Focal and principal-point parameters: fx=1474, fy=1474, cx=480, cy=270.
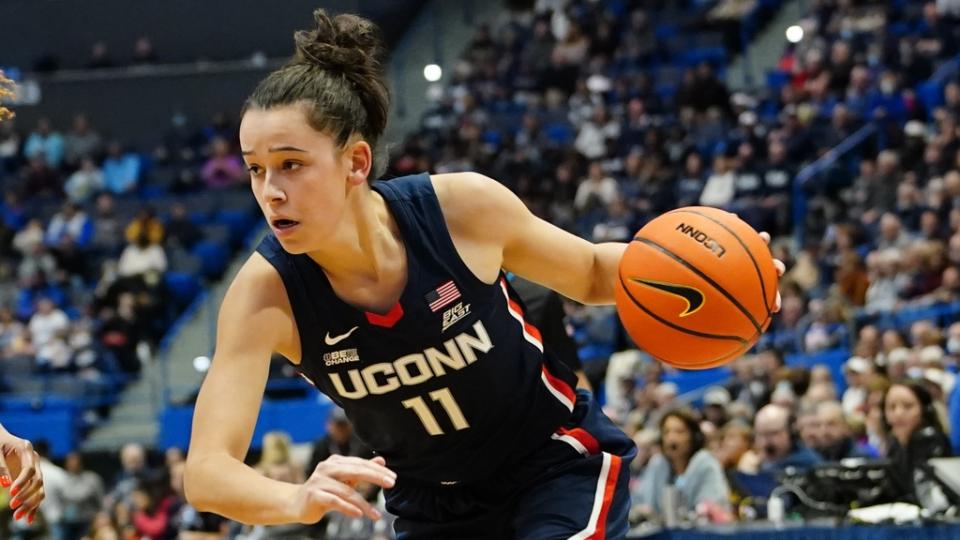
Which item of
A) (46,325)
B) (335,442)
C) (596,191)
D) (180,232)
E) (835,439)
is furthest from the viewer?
(180,232)

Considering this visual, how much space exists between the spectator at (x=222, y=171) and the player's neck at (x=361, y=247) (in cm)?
1638

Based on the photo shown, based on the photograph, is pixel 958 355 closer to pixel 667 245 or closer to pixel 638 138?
pixel 667 245

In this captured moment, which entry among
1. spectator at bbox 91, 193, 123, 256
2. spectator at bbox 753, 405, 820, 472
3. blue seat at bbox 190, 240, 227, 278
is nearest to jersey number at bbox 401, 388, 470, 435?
spectator at bbox 753, 405, 820, 472

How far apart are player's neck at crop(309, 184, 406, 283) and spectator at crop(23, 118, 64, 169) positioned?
18.3 m

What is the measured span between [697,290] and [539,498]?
706 millimetres

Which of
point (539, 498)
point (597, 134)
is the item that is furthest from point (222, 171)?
point (539, 498)

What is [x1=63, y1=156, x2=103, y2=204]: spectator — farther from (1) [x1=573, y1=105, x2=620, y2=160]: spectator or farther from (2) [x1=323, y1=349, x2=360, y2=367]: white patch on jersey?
(2) [x1=323, y1=349, x2=360, y2=367]: white patch on jersey

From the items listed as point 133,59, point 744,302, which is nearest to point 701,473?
point 744,302

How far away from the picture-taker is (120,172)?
20.7 metres

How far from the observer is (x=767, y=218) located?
14484 millimetres

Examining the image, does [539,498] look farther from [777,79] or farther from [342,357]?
[777,79]

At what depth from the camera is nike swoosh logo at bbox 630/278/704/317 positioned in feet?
13.1

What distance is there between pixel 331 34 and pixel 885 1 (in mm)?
14157

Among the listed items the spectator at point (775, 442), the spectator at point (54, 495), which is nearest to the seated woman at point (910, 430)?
the spectator at point (775, 442)
